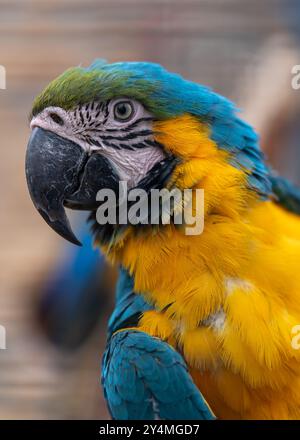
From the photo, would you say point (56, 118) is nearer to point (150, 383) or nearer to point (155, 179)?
point (155, 179)

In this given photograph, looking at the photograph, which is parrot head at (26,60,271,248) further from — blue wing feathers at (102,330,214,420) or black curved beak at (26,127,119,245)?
blue wing feathers at (102,330,214,420)

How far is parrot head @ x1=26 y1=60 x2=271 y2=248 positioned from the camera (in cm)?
97

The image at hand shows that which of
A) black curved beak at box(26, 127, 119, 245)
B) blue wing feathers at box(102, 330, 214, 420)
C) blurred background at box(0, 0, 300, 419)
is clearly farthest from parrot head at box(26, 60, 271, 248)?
blurred background at box(0, 0, 300, 419)

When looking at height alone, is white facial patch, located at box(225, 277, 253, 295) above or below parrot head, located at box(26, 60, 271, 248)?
below

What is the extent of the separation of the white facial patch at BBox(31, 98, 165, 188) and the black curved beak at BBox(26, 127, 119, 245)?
1 cm

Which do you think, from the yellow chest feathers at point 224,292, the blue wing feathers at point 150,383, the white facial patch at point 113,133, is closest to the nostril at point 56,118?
the white facial patch at point 113,133

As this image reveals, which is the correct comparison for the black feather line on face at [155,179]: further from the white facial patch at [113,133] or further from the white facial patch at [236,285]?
the white facial patch at [236,285]

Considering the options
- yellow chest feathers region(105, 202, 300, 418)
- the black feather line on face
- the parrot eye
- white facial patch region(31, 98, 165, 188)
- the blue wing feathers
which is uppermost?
the parrot eye

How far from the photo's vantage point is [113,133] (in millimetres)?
1000

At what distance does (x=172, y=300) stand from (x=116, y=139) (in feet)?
0.97

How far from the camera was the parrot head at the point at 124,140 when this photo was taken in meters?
0.97

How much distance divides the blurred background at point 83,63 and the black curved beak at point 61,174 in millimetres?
844

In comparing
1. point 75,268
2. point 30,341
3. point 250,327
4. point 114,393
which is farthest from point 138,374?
point 30,341

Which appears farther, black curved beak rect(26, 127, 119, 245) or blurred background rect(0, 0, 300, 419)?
blurred background rect(0, 0, 300, 419)
